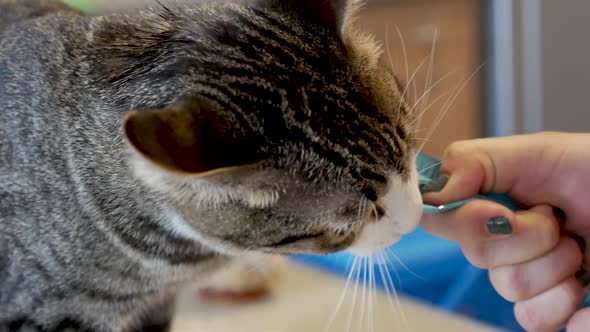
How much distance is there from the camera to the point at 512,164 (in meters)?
0.77

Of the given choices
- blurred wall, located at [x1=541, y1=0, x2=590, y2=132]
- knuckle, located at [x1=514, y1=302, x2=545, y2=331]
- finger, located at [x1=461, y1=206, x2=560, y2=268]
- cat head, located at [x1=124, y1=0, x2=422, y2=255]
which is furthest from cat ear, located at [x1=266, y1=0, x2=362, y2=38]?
blurred wall, located at [x1=541, y1=0, x2=590, y2=132]

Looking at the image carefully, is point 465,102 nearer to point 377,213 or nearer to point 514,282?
point 514,282

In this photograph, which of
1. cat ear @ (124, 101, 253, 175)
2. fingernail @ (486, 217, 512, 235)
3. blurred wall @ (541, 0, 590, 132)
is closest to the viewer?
cat ear @ (124, 101, 253, 175)

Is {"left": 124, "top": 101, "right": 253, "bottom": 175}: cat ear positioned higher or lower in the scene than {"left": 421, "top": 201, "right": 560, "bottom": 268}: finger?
higher

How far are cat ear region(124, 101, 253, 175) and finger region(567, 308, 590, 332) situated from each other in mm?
429

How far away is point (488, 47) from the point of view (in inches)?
44.3

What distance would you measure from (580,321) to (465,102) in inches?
19.7

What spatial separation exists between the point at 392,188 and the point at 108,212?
0.31 m

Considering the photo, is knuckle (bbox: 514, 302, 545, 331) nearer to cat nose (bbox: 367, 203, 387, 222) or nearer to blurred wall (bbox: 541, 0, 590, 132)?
cat nose (bbox: 367, 203, 387, 222)

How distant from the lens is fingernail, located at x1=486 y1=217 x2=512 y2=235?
70 cm

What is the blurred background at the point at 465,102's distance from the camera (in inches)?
40.7

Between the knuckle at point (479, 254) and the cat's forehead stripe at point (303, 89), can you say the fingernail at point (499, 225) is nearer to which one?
the knuckle at point (479, 254)

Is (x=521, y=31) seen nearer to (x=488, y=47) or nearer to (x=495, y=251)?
(x=488, y=47)

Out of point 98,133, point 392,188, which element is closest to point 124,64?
point 98,133
